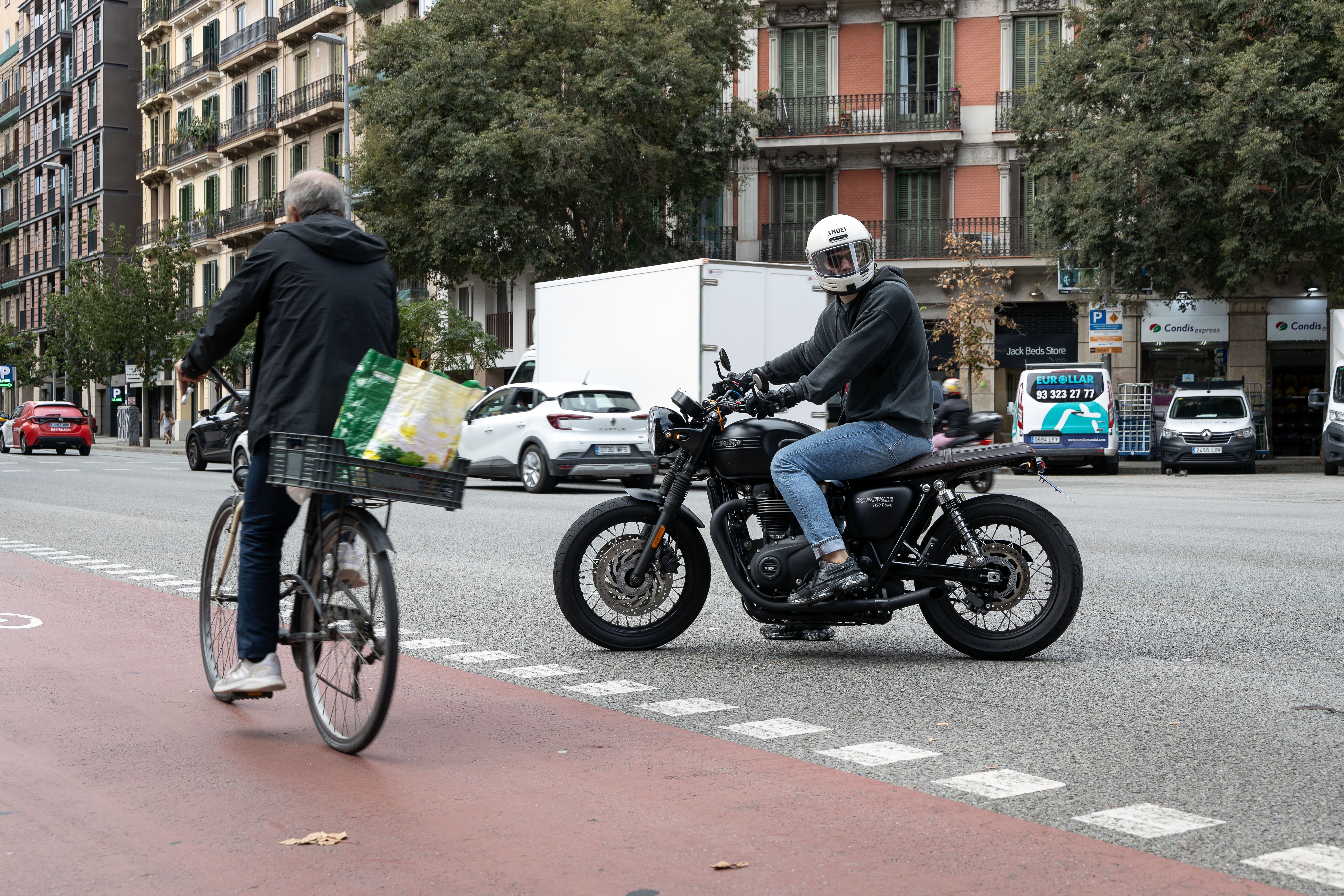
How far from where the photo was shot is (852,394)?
255 inches

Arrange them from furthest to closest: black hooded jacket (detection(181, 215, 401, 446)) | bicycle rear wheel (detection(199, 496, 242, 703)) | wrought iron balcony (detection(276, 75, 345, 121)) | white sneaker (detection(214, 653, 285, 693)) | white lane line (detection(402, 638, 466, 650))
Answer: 1. wrought iron balcony (detection(276, 75, 345, 121))
2. white lane line (detection(402, 638, 466, 650))
3. bicycle rear wheel (detection(199, 496, 242, 703))
4. white sneaker (detection(214, 653, 285, 693))
5. black hooded jacket (detection(181, 215, 401, 446))

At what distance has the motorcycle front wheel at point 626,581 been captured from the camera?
6582 millimetres

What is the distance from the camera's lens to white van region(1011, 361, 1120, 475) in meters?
28.6

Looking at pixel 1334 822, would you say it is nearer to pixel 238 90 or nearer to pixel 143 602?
pixel 143 602

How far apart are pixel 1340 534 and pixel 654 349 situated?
1113 centimetres

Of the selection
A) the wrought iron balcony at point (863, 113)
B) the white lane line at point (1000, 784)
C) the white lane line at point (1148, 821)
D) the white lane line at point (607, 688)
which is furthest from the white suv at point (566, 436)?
the wrought iron balcony at point (863, 113)

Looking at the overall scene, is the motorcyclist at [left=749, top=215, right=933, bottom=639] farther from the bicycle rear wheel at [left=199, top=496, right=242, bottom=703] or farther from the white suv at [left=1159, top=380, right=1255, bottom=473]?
the white suv at [left=1159, top=380, right=1255, bottom=473]

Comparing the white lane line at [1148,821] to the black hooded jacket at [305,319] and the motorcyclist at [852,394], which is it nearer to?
the motorcyclist at [852,394]

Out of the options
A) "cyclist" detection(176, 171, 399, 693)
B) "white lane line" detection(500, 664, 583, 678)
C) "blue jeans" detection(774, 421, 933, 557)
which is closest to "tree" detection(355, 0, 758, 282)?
"blue jeans" detection(774, 421, 933, 557)

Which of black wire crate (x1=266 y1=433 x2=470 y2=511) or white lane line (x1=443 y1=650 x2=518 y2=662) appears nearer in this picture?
black wire crate (x1=266 y1=433 x2=470 y2=511)

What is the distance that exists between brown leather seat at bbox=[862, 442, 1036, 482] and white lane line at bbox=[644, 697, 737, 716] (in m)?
1.34

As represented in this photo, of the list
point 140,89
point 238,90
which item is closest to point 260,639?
point 238,90

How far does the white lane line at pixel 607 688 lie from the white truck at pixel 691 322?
1465cm

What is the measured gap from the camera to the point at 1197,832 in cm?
380
